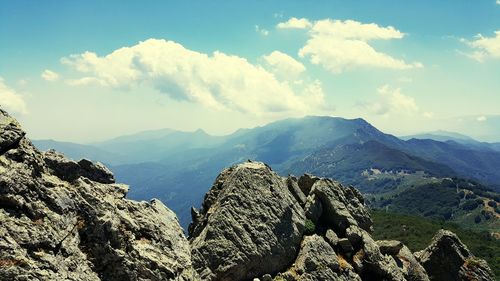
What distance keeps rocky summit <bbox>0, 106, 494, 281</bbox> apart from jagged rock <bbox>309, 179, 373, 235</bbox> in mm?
128

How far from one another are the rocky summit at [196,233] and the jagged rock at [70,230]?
6cm

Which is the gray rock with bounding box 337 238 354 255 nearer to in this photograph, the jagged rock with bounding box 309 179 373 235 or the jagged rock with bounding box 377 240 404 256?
the jagged rock with bounding box 309 179 373 235

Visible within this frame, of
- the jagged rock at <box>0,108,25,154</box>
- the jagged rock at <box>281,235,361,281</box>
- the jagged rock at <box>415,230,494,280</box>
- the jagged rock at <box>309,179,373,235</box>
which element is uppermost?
the jagged rock at <box>0,108,25,154</box>

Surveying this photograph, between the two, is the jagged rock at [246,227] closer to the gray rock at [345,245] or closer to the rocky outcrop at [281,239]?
the rocky outcrop at [281,239]

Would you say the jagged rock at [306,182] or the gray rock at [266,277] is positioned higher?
the jagged rock at [306,182]

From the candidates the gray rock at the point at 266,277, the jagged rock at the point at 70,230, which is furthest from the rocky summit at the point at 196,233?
the gray rock at the point at 266,277

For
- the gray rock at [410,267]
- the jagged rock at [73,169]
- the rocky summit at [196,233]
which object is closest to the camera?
the rocky summit at [196,233]

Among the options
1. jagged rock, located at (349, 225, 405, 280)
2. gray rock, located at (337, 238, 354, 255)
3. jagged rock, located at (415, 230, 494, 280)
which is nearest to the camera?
jagged rock, located at (349, 225, 405, 280)

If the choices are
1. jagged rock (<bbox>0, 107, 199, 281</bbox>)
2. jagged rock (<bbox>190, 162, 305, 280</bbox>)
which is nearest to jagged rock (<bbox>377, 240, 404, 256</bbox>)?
jagged rock (<bbox>190, 162, 305, 280</bbox>)

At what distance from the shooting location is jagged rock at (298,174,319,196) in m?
50.1

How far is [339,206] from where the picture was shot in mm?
44969

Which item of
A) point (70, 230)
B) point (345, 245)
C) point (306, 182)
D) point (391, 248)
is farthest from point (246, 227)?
point (391, 248)

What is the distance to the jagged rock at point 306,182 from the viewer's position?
164ft

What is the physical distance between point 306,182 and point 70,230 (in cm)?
3531
